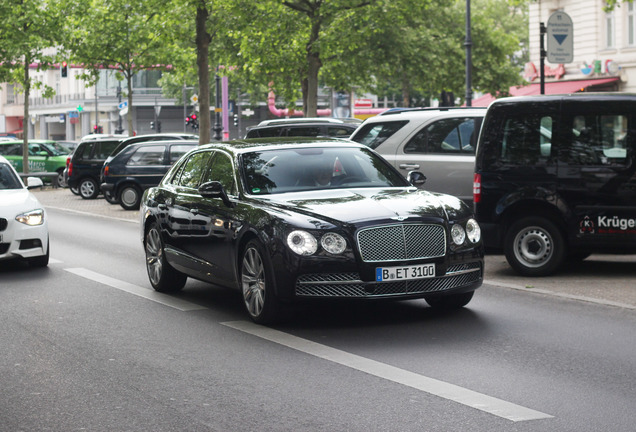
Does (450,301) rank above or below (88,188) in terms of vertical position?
below

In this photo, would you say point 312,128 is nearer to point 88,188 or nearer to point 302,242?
point 88,188

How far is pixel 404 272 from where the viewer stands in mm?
8750

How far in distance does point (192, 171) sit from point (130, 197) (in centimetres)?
1588

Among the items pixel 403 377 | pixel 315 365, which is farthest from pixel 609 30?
pixel 403 377

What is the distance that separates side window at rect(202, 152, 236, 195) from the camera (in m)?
10.1

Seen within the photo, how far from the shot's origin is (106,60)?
43844 millimetres

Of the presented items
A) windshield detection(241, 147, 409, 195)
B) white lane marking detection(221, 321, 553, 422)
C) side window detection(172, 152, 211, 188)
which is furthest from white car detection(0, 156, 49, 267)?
white lane marking detection(221, 321, 553, 422)

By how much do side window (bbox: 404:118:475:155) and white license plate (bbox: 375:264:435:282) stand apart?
6362mm

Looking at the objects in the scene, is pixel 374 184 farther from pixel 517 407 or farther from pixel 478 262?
pixel 517 407

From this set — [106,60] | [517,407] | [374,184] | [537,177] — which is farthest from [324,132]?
[106,60]

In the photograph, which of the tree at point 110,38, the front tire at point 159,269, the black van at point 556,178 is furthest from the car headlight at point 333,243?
the tree at point 110,38

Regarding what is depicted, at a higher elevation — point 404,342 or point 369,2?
point 369,2

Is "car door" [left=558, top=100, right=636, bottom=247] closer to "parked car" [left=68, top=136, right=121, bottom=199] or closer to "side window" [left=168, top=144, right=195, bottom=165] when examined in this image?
"side window" [left=168, top=144, right=195, bottom=165]

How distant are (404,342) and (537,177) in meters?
4.56
